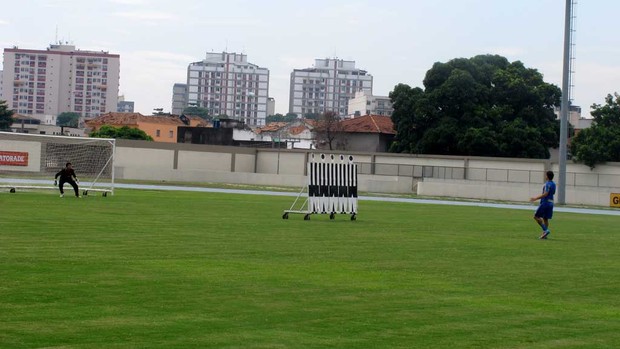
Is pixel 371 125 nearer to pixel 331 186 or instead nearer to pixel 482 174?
pixel 482 174

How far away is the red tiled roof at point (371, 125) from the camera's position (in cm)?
10606

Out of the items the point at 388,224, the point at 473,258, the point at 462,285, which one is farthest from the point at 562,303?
the point at 388,224

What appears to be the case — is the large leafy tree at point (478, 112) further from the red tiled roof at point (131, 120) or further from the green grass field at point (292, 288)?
the green grass field at point (292, 288)

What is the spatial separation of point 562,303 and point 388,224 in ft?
56.9

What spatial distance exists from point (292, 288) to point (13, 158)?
36.3 meters

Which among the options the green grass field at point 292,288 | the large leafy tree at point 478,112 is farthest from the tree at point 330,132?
the green grass field at point 292,288

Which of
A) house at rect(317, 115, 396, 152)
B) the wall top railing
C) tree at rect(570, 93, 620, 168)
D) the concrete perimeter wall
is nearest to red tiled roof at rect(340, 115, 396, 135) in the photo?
house at rect(317, 115, 396, 152)

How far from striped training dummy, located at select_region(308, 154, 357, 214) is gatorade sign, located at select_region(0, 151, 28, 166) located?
2055 centimetres

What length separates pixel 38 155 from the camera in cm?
4922

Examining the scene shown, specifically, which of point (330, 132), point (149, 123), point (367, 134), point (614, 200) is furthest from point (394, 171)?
point (149, 123)

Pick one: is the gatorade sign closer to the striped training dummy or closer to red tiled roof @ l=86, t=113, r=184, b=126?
the striped training dummy

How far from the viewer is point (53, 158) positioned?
50.9 m

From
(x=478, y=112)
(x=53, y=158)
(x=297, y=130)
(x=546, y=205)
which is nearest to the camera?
(x=546, y=205)

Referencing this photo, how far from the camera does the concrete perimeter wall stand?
69.3 m
